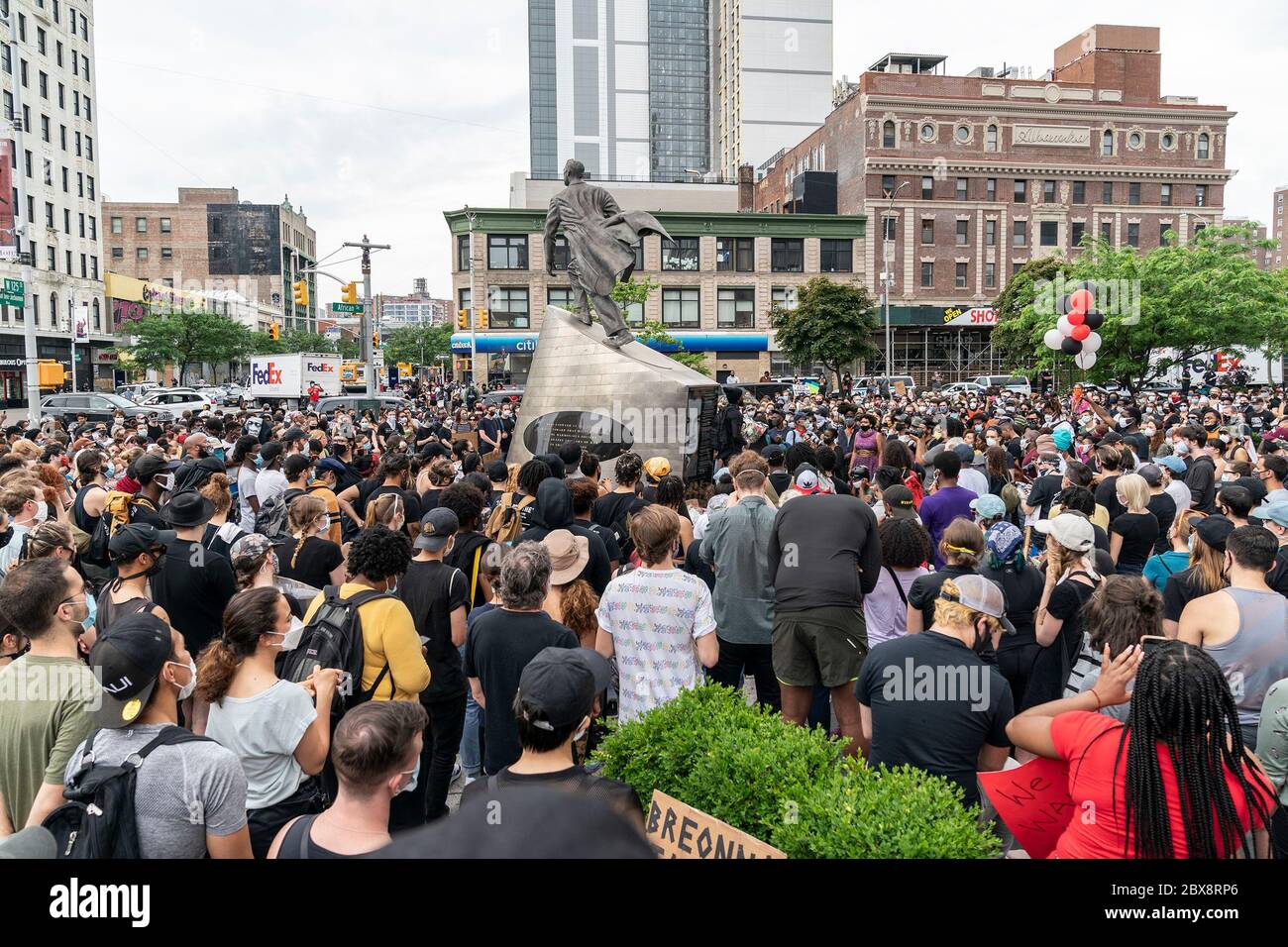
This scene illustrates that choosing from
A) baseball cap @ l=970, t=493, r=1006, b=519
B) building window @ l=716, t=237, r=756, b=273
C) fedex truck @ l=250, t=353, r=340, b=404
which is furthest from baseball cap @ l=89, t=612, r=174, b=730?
building window @ l=716, t=237, r=756, b=273

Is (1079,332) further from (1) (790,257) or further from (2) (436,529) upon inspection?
(1) (790,257)

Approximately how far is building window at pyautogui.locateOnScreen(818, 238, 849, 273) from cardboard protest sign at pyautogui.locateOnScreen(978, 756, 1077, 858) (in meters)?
54.4

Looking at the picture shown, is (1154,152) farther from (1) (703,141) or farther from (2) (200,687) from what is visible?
(1) (703,141)

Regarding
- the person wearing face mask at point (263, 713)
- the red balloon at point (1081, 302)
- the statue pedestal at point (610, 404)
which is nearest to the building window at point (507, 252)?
the red balloon at point (1081, 302)

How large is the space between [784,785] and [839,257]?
55.1 m

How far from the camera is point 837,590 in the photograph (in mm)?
5250

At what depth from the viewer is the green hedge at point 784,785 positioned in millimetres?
2816

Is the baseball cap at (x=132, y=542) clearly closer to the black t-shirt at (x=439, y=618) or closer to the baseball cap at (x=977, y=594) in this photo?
the black t-shirt at (x=439, y=618)

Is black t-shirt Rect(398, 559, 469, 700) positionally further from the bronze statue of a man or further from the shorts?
the bronze statue of a man

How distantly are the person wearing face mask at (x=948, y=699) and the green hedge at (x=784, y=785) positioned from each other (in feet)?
1.21

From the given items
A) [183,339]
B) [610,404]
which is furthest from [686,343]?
[610,404]

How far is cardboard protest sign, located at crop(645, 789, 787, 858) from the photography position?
2.88 meters

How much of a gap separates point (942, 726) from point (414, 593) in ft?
9.42
